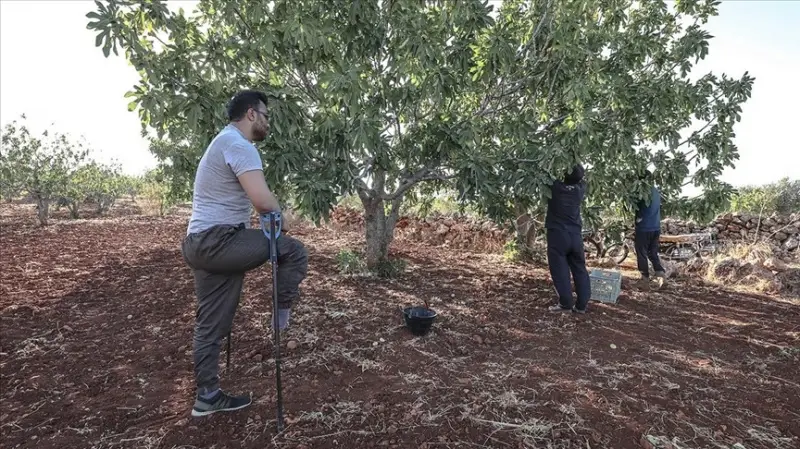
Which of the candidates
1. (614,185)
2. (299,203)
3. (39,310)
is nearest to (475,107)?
(614,185)

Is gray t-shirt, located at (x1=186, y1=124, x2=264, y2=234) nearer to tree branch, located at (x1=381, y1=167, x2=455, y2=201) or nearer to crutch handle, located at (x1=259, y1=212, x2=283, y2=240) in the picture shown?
crutch handle, located at (x1=259, y1=212, x2=283, y2=240)

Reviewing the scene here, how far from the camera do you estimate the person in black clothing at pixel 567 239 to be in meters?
4.13

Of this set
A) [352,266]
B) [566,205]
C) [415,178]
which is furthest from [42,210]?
[566,205]

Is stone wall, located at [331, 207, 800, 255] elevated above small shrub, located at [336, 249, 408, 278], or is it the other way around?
stone wall, located at [331, 207, 800, 255]

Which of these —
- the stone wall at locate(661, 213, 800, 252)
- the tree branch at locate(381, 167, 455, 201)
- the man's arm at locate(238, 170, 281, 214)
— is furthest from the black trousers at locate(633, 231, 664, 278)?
the man's arm at locate(238, 170, 281, 214)

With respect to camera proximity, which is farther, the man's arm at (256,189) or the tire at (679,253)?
the tire at (679,253)

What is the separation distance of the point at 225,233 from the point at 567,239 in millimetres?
3092

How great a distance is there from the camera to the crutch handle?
86.9 inches

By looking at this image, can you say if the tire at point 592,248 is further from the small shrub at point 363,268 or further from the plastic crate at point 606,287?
→ the small shrub at point 363,268

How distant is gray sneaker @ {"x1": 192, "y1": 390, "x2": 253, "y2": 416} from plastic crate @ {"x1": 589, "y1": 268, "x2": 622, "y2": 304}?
11.9ft

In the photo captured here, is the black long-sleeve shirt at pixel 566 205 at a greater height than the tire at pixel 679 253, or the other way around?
the black long-sleeve shirt at pixel 566 205

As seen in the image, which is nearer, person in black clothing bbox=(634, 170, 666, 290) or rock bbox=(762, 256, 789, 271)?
person in black clothing bbox=(634, 170, 666, 290)

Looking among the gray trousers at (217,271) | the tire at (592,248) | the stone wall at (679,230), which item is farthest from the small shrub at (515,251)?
the gray trousers at (217,271)

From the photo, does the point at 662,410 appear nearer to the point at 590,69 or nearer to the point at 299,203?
the point at 299,203
